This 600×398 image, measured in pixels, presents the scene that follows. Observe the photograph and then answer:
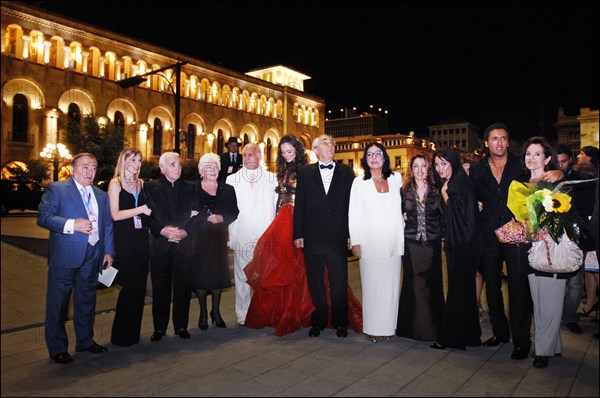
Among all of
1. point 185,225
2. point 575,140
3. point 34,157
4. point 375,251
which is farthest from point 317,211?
point 575,140

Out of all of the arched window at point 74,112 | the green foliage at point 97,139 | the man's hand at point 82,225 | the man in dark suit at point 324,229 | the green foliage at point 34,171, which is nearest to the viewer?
the man's hand at point 82,225

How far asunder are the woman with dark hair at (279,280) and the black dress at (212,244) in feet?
1.13

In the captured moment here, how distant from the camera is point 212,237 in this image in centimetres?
548

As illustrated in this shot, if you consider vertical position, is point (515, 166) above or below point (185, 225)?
above

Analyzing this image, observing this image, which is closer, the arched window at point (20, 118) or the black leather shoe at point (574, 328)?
the black leather shoe at point (574, 328)

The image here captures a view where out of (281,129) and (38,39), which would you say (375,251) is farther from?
(281,129)

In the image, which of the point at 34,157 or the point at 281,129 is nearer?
the point at 34,157

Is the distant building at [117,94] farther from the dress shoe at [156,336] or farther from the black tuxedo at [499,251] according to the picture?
the black tuxedo at [499,251]

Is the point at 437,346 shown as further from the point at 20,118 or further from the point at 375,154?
the point at 20,118

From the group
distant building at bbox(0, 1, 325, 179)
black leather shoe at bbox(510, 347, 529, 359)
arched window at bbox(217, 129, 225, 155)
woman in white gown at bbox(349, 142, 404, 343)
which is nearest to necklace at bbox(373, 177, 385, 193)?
woman in white gown at bbox(349, 142, 404, 343)

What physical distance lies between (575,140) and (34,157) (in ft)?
261

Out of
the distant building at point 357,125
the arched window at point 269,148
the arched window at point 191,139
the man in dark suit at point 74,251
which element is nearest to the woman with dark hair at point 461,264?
the man in dark suit at point 74,251

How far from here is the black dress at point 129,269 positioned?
4.72 metres

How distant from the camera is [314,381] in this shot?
143 inches
